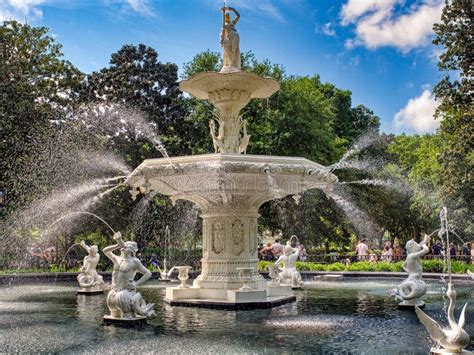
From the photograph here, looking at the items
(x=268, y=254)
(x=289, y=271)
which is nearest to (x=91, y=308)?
(x=289, y=271)

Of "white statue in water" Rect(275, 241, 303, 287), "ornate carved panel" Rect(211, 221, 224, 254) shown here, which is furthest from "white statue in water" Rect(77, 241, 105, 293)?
"white statue in water" Rect(275, 241, 303, 287)

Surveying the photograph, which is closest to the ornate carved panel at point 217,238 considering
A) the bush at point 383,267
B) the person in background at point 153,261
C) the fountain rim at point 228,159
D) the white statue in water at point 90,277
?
the fountain rim at point 228,159

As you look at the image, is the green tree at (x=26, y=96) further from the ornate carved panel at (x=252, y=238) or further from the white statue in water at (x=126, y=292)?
the white statue in water at (x=126, y=292)

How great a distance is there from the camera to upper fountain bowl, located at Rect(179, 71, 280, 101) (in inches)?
480

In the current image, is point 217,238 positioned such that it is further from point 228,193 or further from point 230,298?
point 230,298

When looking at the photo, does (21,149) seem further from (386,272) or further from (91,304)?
(386,272)

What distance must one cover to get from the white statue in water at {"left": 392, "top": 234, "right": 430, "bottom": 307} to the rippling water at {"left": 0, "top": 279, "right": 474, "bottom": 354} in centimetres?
29

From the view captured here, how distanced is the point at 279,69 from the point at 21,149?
14.4m

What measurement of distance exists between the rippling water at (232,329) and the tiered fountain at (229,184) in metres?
0.84

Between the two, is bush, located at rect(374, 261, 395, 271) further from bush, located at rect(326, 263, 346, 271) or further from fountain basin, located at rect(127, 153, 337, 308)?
fountain basin, located at rect(127, 153, 337, 308)

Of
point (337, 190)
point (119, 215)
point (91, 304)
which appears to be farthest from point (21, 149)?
point (337, 190)

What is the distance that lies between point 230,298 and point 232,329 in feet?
8.18

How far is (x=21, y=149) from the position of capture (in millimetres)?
22531

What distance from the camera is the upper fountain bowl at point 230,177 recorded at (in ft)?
34.0
